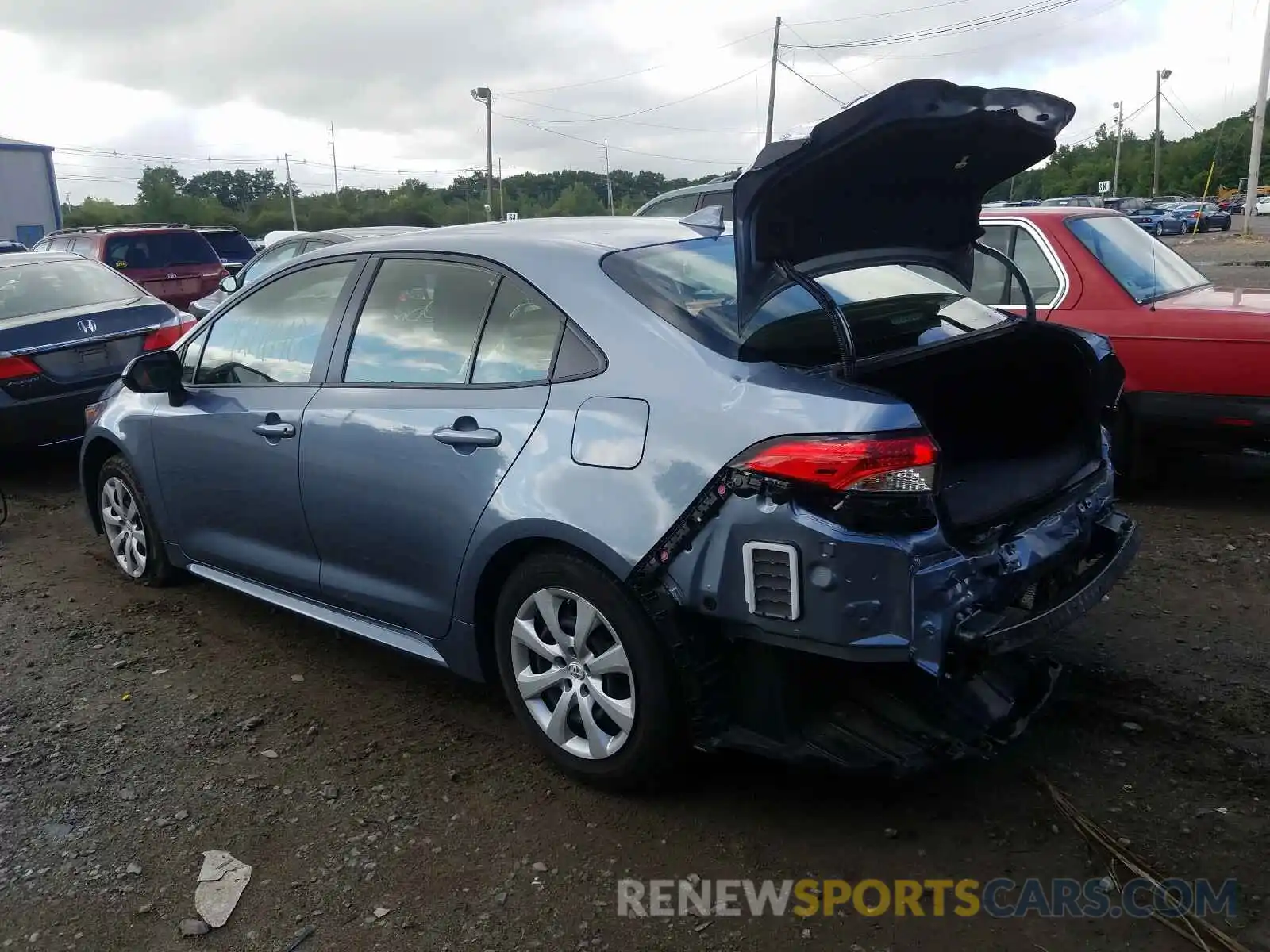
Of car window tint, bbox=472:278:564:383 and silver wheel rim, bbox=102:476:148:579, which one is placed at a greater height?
car window tint, bbox=472:278:564:383

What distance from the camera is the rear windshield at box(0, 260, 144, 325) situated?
7.54m

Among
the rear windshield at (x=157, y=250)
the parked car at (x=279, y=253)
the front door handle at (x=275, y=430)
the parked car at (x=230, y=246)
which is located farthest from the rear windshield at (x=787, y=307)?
the parked car at (x=230, y=246)

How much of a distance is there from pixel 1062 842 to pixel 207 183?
83694 millimetres

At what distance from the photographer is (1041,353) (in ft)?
11.6

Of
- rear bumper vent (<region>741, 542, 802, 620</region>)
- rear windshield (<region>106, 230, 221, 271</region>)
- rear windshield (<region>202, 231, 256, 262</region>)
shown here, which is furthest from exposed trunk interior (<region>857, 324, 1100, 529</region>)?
rear windshield (<region>202, 231, 256, 262</region>)

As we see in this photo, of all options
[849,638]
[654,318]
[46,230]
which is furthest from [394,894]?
[46,230]

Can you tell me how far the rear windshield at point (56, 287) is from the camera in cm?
754

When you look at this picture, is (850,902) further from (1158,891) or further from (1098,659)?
(1098,659)

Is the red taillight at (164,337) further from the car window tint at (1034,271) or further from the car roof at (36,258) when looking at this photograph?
the car window tint at (1034,271)

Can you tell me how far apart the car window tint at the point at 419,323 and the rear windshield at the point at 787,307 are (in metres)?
0.53

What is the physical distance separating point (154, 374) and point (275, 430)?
81cm

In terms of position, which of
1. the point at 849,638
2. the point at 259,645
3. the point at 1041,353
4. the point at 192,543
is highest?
the point at 1041,353

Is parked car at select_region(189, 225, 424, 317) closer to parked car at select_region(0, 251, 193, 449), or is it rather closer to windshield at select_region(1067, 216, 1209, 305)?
parked car at select_region(0, 251, 193, 449)

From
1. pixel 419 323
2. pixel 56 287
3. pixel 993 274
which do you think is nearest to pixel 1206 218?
pixel 993 274
